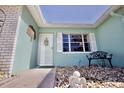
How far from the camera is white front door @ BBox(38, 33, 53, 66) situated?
6.00m

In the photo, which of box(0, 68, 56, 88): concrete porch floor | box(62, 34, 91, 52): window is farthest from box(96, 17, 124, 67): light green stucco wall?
box(0, 68, 56, 88): concrete porch floor

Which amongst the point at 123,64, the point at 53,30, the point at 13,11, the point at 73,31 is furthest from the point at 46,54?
the point at 123,64

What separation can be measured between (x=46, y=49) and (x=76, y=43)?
1674mm

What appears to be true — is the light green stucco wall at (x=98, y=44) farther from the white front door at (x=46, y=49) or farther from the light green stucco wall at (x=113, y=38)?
the white front door at (x=46, y=49)

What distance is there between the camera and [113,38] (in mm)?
5062

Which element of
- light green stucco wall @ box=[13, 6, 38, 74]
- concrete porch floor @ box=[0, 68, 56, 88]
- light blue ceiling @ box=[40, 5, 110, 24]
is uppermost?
light blue ceiling @ box=[40, 5, 110, 24]

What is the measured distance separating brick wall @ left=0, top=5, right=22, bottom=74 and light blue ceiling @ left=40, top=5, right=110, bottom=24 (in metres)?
2.40

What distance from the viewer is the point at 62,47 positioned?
6.26 m

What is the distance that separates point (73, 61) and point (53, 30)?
6.43 ft

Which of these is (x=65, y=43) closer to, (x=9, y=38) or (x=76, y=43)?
(x=76, y=43)


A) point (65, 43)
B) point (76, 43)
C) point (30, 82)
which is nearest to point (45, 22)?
point (65, 43)

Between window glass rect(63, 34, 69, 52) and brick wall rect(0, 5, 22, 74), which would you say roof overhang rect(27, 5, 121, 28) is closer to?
window glass rect(63, 34, 69, 52)
